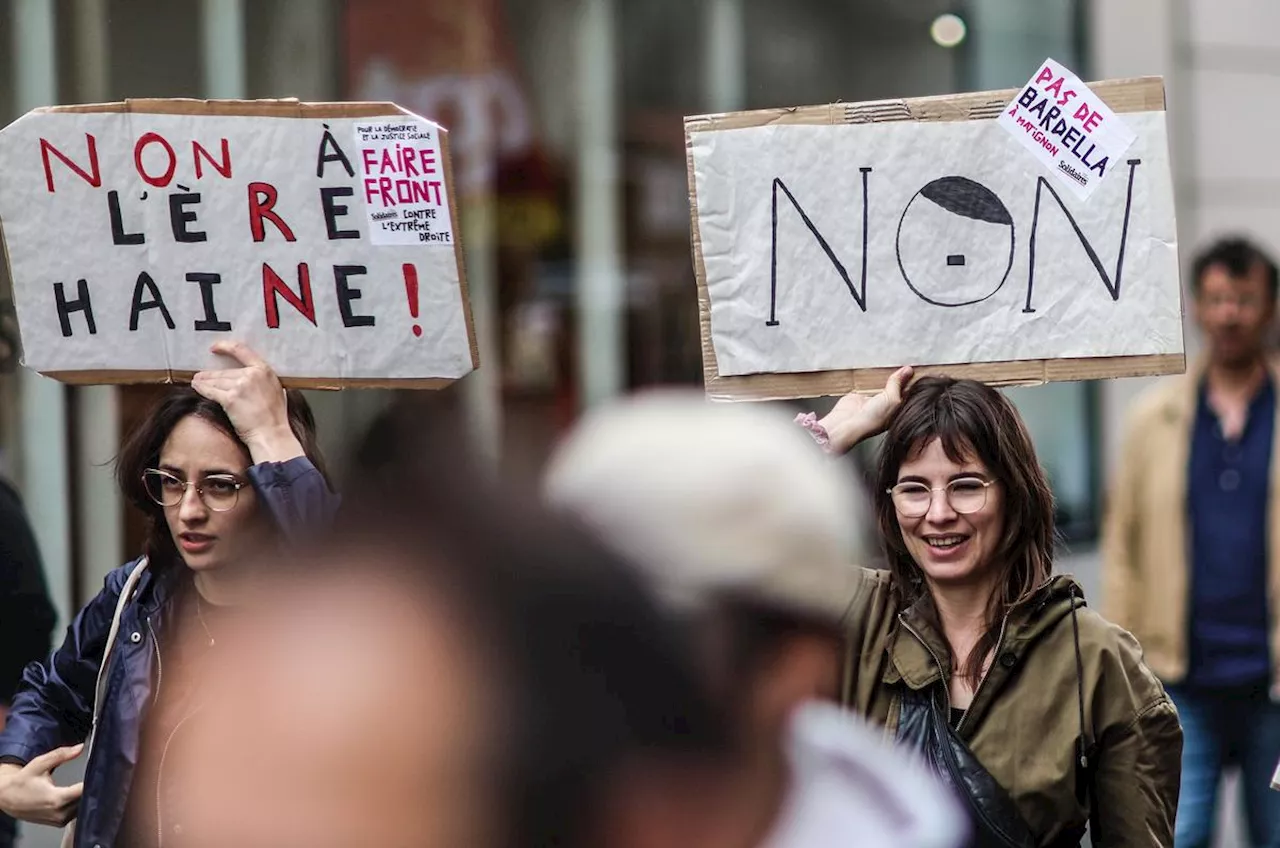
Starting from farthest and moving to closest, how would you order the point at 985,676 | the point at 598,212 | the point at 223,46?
1. the point at 598,212
2. the point at 223,46
3. the point at 985,676

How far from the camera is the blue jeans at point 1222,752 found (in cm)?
471

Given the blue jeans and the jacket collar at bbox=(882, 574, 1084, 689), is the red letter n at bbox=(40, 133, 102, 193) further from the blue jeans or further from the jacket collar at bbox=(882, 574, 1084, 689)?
the blue jeans

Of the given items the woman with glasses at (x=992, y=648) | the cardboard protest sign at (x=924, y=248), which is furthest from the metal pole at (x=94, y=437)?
the woman with glasses at (x=992, y=648)

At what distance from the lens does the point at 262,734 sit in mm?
1256

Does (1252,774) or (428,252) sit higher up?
(428,252)

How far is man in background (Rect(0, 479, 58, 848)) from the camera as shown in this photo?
3605mm

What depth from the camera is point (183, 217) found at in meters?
3.06

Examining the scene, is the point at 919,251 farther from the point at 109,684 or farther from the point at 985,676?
the point at 109,684

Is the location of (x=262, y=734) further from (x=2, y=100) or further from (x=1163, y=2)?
(x=1163, y=2)

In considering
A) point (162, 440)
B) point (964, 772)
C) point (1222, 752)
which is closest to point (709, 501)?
point (964, 772)

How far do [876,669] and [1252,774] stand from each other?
219cm

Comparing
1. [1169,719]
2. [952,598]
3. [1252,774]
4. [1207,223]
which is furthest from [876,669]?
[1207,223]

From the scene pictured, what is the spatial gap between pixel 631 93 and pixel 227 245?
601 centimetres

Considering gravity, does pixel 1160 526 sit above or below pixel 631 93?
below
